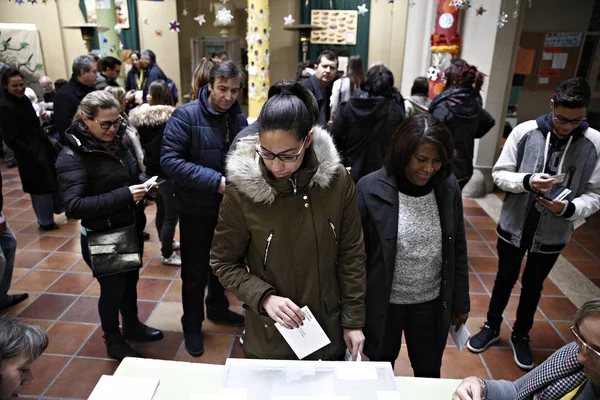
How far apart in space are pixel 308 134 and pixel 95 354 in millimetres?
2280

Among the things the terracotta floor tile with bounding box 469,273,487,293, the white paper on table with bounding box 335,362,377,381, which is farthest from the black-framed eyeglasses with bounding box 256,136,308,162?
the terracotta floor tile with bounding box 469,273,487,293

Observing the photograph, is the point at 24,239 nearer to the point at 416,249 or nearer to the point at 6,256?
the point at 6,256

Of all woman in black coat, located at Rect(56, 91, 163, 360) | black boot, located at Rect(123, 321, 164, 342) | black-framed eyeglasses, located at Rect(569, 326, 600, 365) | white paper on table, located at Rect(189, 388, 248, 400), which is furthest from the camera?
black boot, located at Rect(123, 321, 164, 342)

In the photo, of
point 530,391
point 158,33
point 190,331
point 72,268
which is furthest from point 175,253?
point 158,33

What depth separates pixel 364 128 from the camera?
3.50 meters

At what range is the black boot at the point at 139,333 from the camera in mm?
2875

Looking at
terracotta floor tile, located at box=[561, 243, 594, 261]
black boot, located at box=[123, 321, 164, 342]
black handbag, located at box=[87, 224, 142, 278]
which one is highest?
black handbag, located at box=[87, 224, 142, 278]

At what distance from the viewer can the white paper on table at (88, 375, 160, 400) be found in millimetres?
1362

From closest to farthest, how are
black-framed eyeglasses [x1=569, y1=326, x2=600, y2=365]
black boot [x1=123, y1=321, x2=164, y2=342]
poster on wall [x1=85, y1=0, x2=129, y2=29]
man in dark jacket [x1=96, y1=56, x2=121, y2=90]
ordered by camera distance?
black-framed eyeglasses [x1=569, y1=326, x2=600, y2=365], black boot [x1=123, y1=321, x2=164, y2=342], man in dark jacket [x1=96, y1=56, x2=121, y2=90], poster on wall [x1=85, y1=0, x2=129, y2=29]

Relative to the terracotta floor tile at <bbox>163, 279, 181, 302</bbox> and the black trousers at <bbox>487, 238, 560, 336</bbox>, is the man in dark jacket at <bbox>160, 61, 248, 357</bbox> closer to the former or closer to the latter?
the terracotta floor tile at <bbox>163, 279, 181, 302</bbox>

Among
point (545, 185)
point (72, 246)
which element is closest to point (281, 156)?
point (545, 185)

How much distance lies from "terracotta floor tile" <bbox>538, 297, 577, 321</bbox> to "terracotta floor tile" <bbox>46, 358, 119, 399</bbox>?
319 cm

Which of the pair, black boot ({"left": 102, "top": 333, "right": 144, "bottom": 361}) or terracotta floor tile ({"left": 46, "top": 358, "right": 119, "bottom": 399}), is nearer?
terracotta floor tile ({"left": 46, "top": 358, "right": 119, "bottom": 399})

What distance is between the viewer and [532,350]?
2900mm
